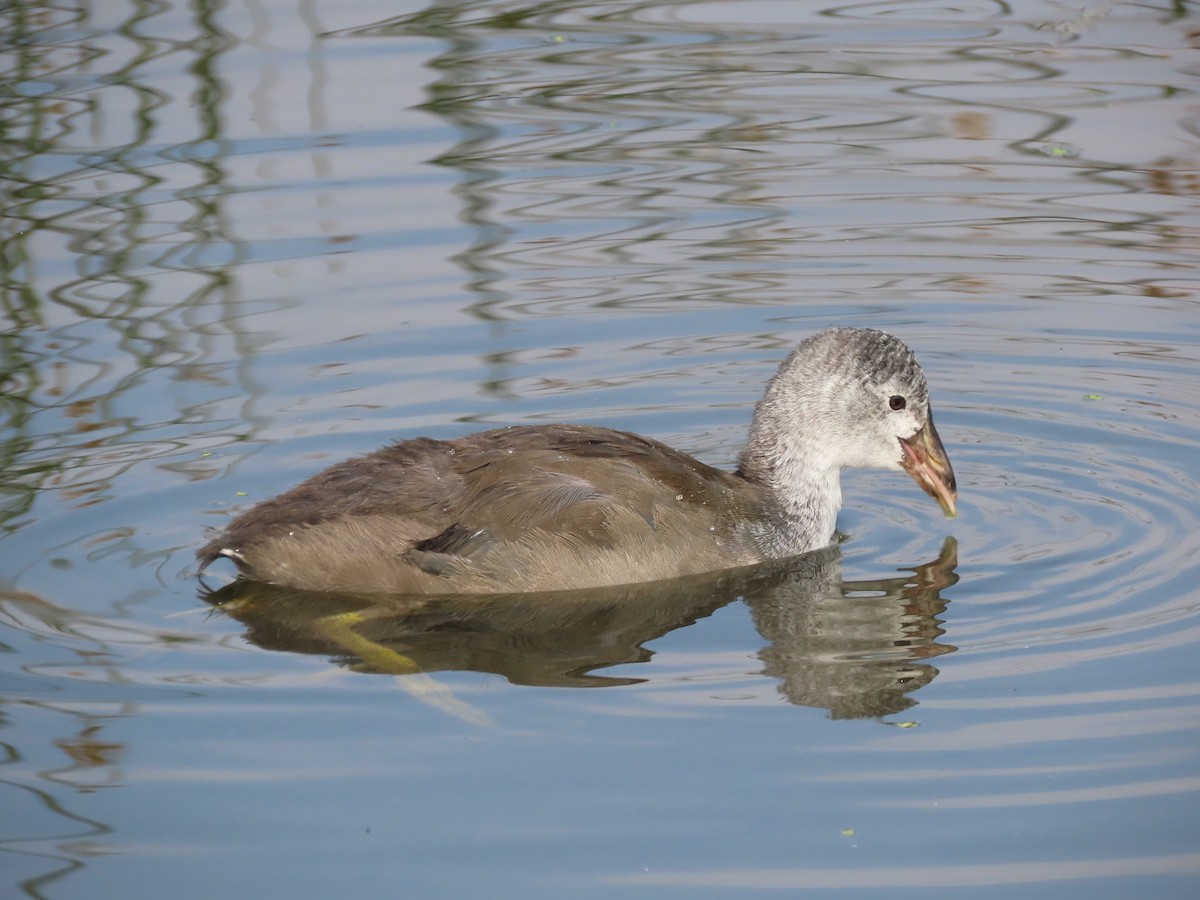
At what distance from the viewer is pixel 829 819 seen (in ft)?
16.8

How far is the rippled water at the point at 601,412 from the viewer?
5203mm

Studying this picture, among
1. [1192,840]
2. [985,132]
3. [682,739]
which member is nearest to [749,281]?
[985,132]

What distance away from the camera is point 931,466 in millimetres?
7703

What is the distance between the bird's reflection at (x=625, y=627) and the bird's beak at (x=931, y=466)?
1.14 feet

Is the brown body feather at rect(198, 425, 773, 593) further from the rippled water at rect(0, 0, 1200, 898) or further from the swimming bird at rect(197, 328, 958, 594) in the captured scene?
the rippled water at rect(0, 0, 1200, 898)

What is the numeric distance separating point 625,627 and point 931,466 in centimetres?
179

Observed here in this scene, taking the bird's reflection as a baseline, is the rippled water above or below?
above

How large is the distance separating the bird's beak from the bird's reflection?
13.7 inches

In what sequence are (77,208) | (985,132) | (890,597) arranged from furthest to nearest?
1. (985,132)
2. (77,208)
3. (890,597)

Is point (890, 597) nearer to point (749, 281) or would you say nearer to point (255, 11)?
point (749, 281)

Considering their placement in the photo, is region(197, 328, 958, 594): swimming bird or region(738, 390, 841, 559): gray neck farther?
region(738, 390, 841, 559): gray neck

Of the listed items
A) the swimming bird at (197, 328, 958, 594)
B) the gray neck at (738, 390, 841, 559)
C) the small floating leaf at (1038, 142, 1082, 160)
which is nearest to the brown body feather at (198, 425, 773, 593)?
the swimming bird at (197, 328, 958, 594)

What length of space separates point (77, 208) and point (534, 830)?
711 cm

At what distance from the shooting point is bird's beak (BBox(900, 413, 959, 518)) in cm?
763
